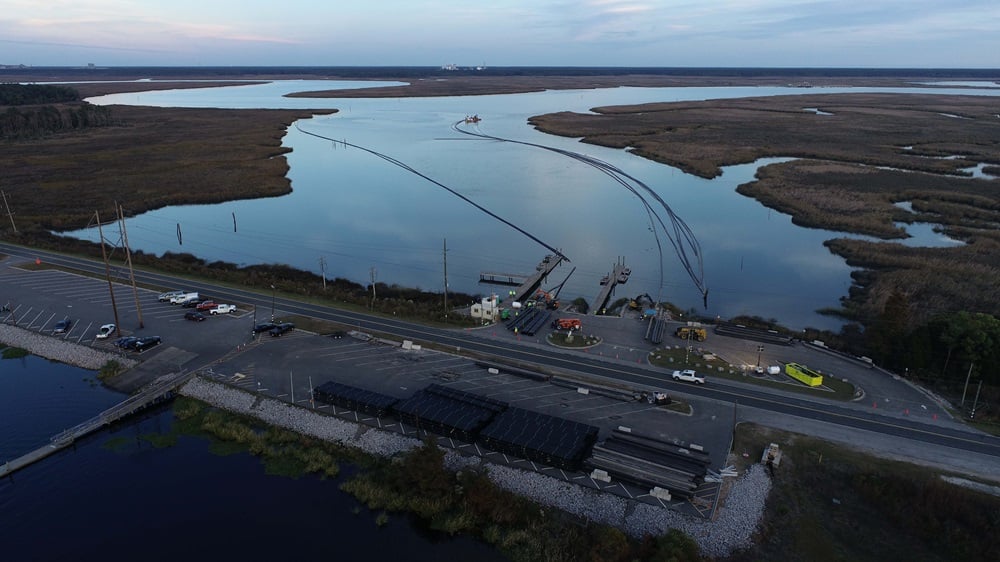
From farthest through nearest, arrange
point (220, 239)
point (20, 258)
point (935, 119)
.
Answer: point (935, 119) < point (220, 239) < point (20, 258)

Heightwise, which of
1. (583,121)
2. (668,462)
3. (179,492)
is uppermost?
(583,121)

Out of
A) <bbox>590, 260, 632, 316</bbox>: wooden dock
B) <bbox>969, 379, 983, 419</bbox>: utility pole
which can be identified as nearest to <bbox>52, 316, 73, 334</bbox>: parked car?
<bbox>590, 260, 632, 316</bbox>: wooden dock

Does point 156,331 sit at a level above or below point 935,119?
below

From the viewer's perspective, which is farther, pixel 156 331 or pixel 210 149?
pixel 210 149

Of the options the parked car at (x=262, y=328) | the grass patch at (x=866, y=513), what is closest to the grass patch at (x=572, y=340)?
the grass patch at (x=866, y=513)

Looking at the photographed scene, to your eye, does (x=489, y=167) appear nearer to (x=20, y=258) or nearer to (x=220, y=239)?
(x=220, y=239)

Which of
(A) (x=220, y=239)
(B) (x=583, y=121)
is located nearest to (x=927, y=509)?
(A) (x=220, y=239)

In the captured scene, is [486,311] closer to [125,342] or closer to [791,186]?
[125,342]

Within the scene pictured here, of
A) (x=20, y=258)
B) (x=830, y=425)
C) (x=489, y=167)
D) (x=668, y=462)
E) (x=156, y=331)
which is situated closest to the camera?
(x=668, y=462)
